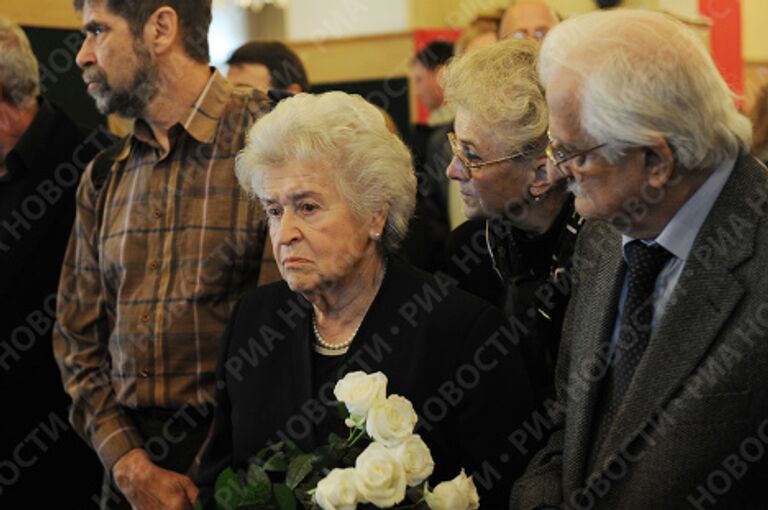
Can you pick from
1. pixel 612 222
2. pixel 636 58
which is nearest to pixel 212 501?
pixel 612 222

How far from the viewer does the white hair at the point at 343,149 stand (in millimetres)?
2531

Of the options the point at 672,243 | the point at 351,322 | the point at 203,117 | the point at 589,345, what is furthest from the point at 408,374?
the point at 203,117

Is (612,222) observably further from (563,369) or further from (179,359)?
(179,359)

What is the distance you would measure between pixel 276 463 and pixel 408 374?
44 centimetres

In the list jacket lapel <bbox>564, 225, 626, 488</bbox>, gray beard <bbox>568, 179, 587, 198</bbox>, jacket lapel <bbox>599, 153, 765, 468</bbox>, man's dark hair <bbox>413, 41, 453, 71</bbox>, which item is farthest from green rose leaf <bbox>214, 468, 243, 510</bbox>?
man's dark hair <bbox>413, 41, 453, 71</bbox>

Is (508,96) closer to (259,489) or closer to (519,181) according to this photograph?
(519,181)

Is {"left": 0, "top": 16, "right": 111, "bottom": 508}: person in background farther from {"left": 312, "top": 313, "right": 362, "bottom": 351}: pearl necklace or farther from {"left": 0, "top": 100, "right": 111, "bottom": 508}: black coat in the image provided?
{"left": 312, "top": 313, "right": 362, "bottom": 351}: pearl necklace

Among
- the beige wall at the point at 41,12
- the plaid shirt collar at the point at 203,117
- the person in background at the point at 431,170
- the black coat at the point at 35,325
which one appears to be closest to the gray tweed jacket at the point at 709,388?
the person in background at the point at 431,170

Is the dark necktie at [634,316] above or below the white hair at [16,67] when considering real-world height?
above

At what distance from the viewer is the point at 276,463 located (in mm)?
2164

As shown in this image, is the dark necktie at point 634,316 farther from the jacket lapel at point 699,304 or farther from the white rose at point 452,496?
the white rose at point 452,496

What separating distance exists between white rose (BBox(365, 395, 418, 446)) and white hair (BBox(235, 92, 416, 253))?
0.63 m

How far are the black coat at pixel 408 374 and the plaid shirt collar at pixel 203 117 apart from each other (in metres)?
0.62

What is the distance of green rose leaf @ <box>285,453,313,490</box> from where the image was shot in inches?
83.0
